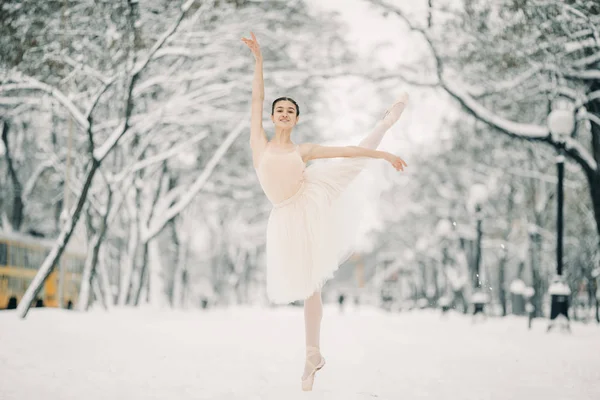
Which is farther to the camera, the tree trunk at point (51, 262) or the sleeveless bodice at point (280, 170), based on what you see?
the tree trunk at point (51, 262)

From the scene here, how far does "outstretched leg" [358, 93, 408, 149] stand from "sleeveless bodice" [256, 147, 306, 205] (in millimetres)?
618

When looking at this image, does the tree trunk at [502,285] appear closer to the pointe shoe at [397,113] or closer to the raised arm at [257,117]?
the pointe shoe at [397,113]

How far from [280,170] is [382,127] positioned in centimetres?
101

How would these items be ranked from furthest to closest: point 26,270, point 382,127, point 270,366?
point 26,270, point 270,366, point 382,127

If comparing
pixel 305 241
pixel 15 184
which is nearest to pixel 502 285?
pixel 15 184

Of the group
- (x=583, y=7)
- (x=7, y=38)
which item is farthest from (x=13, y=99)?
(x=583, y=7)

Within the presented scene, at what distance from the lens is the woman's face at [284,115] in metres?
5.91

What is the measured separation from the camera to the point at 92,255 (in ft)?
61.7

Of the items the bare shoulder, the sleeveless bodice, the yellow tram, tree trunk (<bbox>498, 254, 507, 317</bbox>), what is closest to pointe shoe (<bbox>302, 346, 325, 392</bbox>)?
the sleeveless bodice

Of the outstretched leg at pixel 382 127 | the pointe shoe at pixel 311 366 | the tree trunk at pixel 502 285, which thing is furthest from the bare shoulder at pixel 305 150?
the tree trunk at pixel 502 285

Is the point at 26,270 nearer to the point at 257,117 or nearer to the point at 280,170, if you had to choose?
the point at 257,117

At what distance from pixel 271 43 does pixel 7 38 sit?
6515 millimetres

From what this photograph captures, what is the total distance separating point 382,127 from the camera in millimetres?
6277

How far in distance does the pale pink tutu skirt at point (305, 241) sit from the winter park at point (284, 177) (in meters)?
0.02
